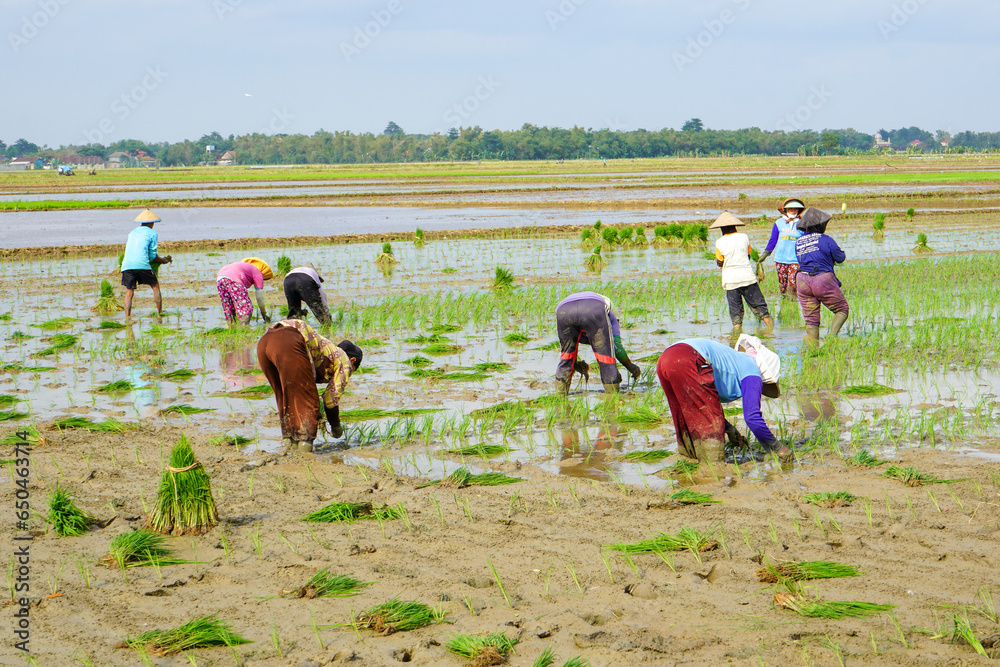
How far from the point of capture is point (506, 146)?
101 meters

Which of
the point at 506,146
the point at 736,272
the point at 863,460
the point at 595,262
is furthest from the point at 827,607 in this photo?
the point at 506,146

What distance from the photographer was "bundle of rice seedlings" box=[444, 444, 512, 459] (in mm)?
5359

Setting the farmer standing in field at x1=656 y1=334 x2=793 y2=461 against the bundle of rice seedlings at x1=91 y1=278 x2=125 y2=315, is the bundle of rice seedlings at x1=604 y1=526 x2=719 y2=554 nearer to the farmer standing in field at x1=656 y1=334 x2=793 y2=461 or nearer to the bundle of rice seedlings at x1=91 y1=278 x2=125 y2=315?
the farmer standing in field at x1=656 y1=334 x2=793 y2=461

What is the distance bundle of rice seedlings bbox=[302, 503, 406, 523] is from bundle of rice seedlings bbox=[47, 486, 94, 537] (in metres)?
1.03

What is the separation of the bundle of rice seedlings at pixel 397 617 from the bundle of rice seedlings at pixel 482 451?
2172 mm

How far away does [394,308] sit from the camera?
34.2 feet

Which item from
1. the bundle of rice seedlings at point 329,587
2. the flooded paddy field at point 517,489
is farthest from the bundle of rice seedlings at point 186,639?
the bundle of rice seedlings at point 329,587

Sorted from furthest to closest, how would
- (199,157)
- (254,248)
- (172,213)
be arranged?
1. (199,157)
2. (172,213)
3. (254,248)

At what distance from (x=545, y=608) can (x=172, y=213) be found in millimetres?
27762

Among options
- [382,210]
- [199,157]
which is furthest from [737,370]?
[199,157]

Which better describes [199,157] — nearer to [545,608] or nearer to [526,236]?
[526,236]

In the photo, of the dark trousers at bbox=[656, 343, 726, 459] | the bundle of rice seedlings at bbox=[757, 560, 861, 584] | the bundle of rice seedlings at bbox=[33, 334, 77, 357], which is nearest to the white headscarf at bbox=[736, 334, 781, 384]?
the dark trousers at bbox=[656, 343, 726, 459]

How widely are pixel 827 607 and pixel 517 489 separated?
1.91 meters

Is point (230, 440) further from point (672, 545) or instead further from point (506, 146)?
point (506, 146)
